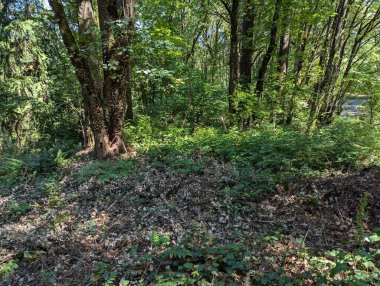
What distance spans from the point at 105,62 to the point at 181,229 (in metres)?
4.53

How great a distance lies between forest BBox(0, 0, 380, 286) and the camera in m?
3.11

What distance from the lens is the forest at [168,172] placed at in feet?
10.2

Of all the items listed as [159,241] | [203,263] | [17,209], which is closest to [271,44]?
[159,241]

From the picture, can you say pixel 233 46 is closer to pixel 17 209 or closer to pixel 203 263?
pixel 203 263

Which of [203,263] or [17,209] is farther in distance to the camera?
[17,209]

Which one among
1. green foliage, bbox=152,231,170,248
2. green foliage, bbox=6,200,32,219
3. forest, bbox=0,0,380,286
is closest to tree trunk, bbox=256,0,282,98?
forest, bbox=0,0,380,286

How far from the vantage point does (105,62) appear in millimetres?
6355

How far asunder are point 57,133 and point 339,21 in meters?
9.72

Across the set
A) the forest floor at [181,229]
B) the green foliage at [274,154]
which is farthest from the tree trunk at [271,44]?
the forest floor at [181,229]

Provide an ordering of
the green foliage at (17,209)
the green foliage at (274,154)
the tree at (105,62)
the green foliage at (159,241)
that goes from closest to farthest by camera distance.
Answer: the green foliage at (159,241) → the green foliage at (17,209) → the green foliage at (274,154) → the tree at (105,62)

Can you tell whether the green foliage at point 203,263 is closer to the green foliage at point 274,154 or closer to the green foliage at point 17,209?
the green foliage at point 274,154

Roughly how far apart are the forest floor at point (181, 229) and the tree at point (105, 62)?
1.73 meters

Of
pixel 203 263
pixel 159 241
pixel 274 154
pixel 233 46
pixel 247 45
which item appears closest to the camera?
pixel 203 263

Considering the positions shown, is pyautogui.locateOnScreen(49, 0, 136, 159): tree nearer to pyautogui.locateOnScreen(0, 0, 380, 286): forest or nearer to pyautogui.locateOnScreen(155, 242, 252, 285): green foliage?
pyautogui.locateOnScreen(0, 0, 380, 286): forest
